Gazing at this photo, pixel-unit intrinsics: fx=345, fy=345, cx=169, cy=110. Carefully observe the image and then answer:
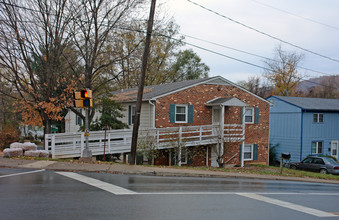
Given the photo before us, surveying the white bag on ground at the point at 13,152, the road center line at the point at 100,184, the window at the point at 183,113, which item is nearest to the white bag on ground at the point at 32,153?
the white bag on ground at the point at 13,152

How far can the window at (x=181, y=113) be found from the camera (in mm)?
22656

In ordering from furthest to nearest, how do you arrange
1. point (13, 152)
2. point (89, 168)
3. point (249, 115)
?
point (249, 115) < point (13, 152) < point (89, 168)

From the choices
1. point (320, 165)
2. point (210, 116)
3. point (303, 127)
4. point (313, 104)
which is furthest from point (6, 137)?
point (313, 104)

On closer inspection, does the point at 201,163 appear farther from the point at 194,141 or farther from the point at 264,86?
the point at 264,86

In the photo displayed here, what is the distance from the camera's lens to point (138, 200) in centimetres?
804

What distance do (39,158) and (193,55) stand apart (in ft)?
118

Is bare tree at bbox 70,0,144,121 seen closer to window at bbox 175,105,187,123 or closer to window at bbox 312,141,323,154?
window at bbox 175,105,187,123

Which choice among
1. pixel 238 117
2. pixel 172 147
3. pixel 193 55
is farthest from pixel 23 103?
pixel 193 55

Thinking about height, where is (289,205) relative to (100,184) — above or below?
below

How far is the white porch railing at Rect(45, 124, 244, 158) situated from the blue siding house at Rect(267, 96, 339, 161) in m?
10.2

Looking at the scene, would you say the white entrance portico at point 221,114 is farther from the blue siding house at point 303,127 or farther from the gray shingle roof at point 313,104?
the gray shingle roof at point 313,104

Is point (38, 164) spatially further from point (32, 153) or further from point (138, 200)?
point (138, 200)

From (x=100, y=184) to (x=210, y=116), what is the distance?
586 inches

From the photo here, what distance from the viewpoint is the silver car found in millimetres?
24016
